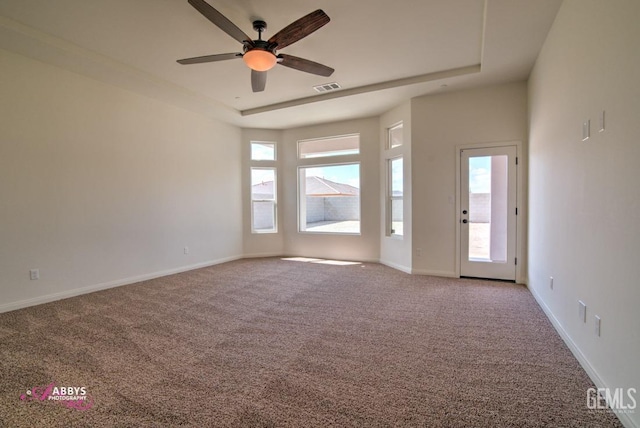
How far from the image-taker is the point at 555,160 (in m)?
2.85

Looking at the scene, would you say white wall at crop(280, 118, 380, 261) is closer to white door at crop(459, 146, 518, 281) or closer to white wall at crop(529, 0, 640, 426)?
white door at crop(459, 146, 518, 281)

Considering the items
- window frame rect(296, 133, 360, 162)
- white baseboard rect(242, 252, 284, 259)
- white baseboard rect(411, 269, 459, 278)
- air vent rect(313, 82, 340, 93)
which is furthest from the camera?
white baseboard rect(242, 252, 284, 259)

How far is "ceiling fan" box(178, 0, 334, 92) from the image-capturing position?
234cm

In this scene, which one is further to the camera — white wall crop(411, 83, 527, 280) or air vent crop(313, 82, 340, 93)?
air vent crop(313, 82, 340, 93)

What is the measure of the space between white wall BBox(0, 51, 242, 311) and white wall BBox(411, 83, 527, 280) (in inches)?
155

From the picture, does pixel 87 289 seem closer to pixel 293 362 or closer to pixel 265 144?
pixel 293 362

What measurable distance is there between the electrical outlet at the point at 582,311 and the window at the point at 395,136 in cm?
369

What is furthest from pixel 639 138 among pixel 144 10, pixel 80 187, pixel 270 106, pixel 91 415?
pixel 80 187

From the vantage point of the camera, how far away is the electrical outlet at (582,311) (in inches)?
84.4

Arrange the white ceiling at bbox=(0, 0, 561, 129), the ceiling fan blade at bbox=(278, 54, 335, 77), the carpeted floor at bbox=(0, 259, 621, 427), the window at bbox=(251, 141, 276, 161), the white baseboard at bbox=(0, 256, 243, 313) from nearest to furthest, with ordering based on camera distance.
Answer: the carpeted floor at bbox=(0, 259, 621, 427) → the white ceiling at bbox=(0, 0, 561, 129) → the ceiling fan blade at bbox=(278, 54, 335, 77) → the white baseboard at bbox=(0, 256, 243, 313) → the window at bbox=(251, 141, 276, 161)

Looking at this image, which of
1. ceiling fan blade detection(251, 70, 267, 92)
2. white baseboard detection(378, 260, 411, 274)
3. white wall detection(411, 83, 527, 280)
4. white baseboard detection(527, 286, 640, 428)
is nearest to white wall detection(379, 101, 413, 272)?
white baseboard detection(378, 260, 411, 274)

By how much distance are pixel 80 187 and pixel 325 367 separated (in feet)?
13.1

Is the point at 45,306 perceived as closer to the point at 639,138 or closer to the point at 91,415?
the point at 91,415

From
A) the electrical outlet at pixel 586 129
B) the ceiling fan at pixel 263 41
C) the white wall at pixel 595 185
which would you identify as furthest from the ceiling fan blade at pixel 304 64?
the electrical outlet at pixel 586 129
